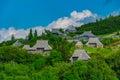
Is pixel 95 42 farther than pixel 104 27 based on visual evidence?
No

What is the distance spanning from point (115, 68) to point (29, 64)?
2052cm

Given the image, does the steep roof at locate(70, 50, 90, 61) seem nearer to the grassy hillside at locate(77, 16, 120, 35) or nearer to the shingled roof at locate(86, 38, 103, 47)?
the shingled roof at locate(86, 38, 103, 47)

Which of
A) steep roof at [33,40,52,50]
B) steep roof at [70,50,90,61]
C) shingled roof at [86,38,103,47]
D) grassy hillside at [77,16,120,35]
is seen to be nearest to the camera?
steep roof at [70,50,90,61]

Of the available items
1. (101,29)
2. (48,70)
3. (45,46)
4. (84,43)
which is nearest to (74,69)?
(48,70)

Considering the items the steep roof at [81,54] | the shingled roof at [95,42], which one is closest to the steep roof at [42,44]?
the shingled roof at [95,42]

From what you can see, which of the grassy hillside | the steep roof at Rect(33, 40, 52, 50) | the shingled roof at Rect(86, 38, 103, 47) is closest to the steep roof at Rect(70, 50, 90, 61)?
the steep roof at Rect(33, 40, 52, 50)

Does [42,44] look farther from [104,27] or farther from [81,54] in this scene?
[104,27]

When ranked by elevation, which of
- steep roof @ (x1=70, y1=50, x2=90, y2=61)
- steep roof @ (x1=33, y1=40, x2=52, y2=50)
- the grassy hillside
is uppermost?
the grassy hillside

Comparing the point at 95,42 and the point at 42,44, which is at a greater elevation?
the point at 95,42

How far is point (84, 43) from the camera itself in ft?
481

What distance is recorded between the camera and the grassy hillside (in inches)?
6991

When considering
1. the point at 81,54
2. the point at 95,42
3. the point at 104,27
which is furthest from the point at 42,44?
the point at 104,27

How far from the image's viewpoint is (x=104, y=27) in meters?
180

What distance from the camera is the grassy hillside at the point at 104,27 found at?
178 m
